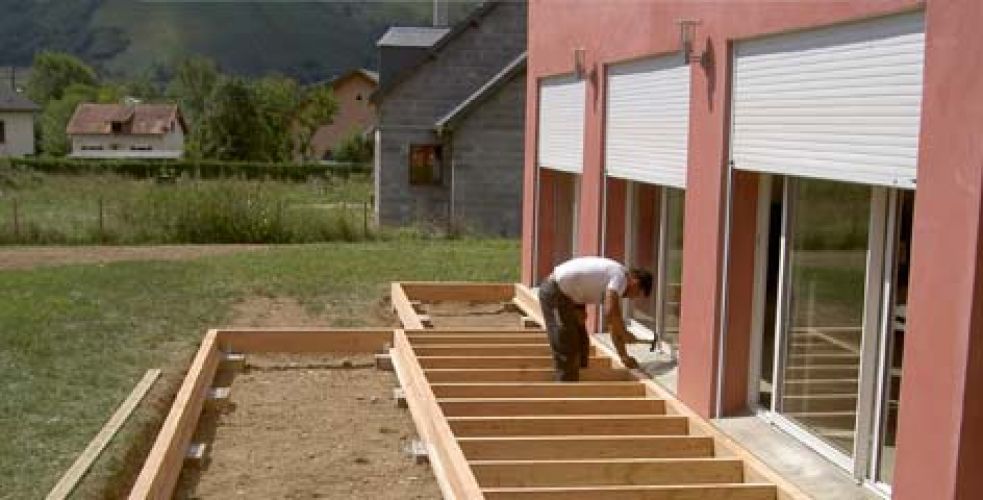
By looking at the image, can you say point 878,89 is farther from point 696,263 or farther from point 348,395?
point 348,395

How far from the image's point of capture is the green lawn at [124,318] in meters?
7.53

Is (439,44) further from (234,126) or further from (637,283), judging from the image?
(234,126)

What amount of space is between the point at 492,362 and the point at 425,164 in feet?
58.0

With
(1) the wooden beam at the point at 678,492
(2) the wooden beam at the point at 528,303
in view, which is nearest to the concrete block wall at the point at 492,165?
(2) the wooden beam at the point at 528,303

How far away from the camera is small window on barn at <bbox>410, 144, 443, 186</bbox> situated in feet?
87.6

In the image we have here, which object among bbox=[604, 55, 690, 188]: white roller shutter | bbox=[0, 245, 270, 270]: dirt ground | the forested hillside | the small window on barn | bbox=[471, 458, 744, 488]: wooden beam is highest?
the forested hillside

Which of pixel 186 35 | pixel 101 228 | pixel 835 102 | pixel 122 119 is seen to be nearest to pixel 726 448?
pixel 835 102

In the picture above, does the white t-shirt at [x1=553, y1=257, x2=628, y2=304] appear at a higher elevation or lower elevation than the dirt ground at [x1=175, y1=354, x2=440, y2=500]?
higher

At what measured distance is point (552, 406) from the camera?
8.16 m

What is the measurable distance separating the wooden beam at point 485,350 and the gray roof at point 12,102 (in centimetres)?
7026

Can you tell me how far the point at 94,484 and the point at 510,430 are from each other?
2794mm

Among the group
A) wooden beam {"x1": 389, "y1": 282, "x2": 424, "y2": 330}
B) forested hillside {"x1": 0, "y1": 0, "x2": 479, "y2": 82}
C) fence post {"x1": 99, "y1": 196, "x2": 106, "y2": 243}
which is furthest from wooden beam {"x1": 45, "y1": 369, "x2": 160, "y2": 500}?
forested hillside {"x1": 0, "y1": 0, "x2": 479, "y2": 82}

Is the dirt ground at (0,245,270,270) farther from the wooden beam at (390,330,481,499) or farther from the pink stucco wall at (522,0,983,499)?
the pink stucco wall at (522,0,983,499)

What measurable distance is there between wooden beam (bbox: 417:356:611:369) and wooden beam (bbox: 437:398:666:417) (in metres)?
1.33
